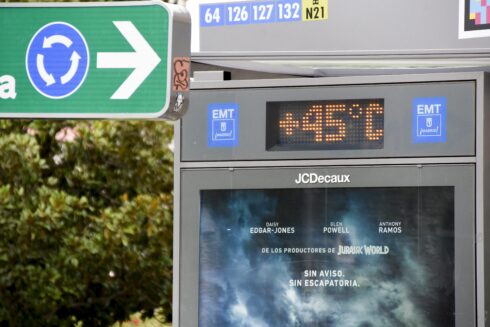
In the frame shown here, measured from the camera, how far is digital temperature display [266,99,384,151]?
6422 millimetres

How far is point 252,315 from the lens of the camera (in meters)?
6.55

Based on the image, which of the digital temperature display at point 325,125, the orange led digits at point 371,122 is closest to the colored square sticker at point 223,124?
the digital temperature display at point 325,125

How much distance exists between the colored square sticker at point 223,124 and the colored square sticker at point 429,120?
103 centimetres

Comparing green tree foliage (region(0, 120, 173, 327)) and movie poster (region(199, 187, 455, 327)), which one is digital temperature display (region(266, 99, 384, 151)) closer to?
movie poster (region(199, 187, 455, 327))

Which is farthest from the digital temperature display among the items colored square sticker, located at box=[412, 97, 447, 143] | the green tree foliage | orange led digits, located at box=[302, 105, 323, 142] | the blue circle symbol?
the green tree foliage

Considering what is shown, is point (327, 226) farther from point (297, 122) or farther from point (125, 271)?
point (125, 271)

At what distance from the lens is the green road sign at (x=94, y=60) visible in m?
4.95

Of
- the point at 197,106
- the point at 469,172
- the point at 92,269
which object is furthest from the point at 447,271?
the point at 92,269

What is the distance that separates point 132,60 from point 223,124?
1.71m

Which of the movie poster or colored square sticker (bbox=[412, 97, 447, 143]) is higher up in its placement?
colored square sticker (bbox=[412, 97, 447, 143])

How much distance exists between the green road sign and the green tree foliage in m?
6.45

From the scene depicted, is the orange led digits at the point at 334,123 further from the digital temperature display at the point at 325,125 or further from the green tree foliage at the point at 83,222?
the green tree foliage at the point at 83,222

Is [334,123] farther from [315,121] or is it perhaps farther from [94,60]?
[94,60]

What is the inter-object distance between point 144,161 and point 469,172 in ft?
22.9
